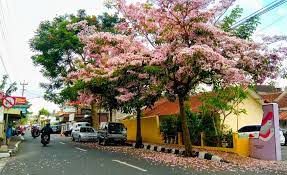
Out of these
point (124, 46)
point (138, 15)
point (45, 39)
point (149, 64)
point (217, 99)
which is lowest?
point (217, 99)

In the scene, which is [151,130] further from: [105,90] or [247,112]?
[105,90]

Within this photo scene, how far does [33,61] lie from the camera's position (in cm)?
3500

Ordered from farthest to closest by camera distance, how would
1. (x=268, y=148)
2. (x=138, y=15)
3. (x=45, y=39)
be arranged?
(x=45, y=39)
(x=138, y=15)
(x=268, y=148)

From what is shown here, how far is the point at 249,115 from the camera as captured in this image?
96.0 ft

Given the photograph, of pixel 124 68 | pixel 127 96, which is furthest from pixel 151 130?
pixel 124 68

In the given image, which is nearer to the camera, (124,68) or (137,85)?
(124,68)

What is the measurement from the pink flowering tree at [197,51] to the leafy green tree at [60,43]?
55.8 feet

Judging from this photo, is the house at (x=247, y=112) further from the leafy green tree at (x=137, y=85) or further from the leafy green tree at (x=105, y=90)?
the leafy green tree at (x=137, y=85)

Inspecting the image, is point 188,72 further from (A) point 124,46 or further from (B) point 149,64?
(A) point 124,46

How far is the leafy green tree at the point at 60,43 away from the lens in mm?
33375

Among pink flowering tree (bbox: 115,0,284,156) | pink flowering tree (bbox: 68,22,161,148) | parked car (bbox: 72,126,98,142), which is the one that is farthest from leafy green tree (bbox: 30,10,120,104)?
pink flowering tree (bbox: 115,0,284,156)

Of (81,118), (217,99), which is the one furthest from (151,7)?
(81,118)

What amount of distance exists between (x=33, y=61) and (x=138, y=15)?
788 inches

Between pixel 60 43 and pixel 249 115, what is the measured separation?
59.4 feet
